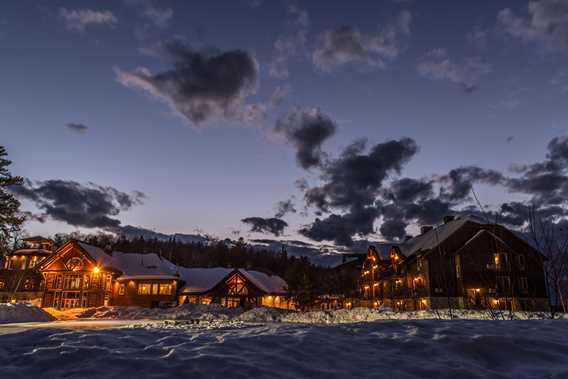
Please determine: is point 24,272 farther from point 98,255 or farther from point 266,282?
point 266,282

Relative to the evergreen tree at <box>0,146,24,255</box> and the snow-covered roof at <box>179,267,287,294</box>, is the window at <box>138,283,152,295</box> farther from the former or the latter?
the evergreen tree at <box>0,146,24,255</box>

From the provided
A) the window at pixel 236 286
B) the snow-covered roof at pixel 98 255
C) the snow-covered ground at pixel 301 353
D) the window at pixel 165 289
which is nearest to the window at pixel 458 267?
the window at pixel 236 286

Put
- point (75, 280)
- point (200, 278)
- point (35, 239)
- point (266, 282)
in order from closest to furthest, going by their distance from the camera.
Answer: point (75, 280) → point (200, 278) → point (266, 282) → point (35, 239)

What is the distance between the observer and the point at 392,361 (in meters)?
4.27

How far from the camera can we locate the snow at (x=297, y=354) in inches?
153

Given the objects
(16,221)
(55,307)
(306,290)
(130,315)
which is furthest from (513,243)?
(55,307)

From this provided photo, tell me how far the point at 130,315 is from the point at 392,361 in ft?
114

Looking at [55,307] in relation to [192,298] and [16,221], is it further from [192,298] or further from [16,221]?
[16,221]

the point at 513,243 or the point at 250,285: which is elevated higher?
the point at 513,243

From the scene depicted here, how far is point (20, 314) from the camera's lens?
24.6 m

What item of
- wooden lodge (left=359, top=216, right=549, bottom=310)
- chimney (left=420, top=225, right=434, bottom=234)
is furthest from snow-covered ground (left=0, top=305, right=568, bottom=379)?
chimney (left=420, top=225, right=434, bottom=234)

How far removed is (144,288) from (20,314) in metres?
24.3

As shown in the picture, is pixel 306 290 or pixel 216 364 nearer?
pixel 216 364

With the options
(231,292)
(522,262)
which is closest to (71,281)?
(231,292)
